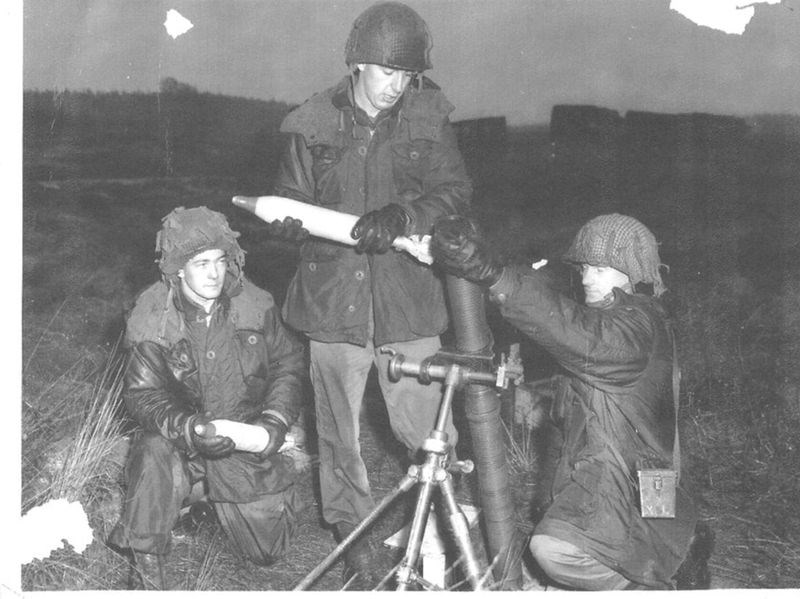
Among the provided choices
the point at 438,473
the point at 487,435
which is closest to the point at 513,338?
the point at 487,435

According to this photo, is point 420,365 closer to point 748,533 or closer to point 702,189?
point 748,533

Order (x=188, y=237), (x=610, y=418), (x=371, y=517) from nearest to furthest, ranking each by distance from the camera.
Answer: (x=371, y=517) → (x=610, y=418) → (x=188, y=237)

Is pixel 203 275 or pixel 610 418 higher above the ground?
pixel 203 275

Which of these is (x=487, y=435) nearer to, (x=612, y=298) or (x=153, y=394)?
(x=612, y=298)

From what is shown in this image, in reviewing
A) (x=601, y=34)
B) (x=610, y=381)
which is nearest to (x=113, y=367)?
(x=610, y=381)

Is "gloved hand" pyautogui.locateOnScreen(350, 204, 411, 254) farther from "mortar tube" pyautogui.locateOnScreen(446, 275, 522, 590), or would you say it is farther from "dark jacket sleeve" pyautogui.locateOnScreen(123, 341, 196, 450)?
"dark jacket sleeve" pyautogui.locateOnScreen(123, 341, 196, 450)

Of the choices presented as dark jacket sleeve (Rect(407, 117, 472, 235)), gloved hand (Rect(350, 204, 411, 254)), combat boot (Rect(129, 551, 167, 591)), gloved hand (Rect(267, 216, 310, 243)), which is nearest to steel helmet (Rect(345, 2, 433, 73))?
dark jacket sleeve (Rect(407, 117, 472, 235))

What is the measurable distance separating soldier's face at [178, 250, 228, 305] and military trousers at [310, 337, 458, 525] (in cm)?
66

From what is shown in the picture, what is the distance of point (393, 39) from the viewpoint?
4.71m

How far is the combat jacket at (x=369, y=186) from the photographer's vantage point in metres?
4.92

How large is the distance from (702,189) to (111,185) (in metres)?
5.83

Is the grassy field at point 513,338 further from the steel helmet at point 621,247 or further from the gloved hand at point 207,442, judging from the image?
the steel helmet at point 621,247

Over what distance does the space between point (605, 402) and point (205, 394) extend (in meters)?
2.29

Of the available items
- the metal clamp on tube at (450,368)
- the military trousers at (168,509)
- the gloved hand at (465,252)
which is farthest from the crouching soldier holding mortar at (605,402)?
the military trousers at (168,509)
